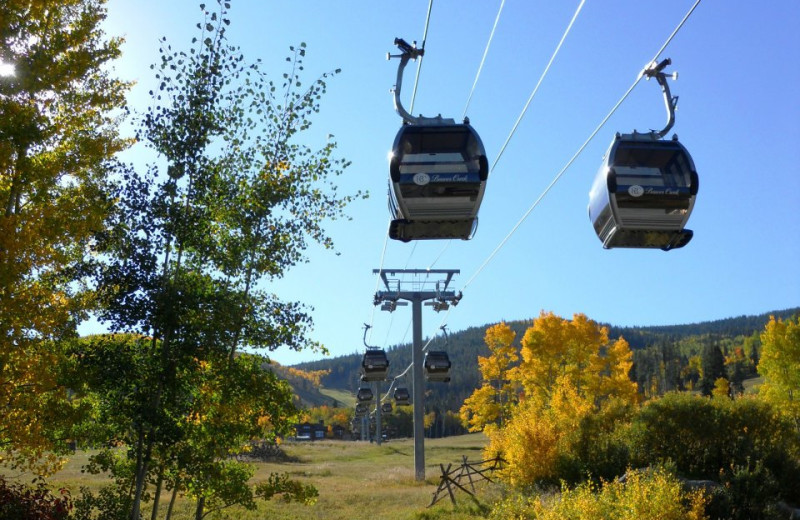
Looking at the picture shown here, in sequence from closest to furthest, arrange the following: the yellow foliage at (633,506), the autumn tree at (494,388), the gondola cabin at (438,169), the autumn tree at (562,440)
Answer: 1. the gondola cabin at (438,169)
2. the yellow foliage at (633,506)
3. the autumn tree at (562,440)
4. the autumn tree at (494,388)

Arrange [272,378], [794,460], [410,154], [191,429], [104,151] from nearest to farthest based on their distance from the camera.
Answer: [410,154] < [191,429] < [272,378] < [104,151] < [794,460]

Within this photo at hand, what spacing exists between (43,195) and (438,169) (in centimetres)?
742

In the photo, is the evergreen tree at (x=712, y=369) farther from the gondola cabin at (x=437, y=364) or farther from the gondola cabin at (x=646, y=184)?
the gondola cabin at (x=646, y=184)

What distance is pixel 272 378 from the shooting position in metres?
11.7

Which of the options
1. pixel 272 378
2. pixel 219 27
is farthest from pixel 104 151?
pixel 272 378

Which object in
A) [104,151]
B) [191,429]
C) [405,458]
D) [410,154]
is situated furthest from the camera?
[405,458]

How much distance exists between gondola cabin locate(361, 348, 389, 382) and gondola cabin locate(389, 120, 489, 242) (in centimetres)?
2357

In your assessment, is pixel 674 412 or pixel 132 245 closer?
pixel 132 245

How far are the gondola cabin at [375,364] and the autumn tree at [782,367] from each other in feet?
84.4

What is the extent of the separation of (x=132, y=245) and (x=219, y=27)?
13.8ft

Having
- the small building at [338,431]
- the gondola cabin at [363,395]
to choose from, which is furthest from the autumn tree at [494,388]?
the small building at [338,431]

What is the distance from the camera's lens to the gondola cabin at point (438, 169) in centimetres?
999

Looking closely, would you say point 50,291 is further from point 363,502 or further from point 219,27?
point 363,502

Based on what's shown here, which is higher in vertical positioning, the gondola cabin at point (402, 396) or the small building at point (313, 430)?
the gondola cabin at point (402, 396)
